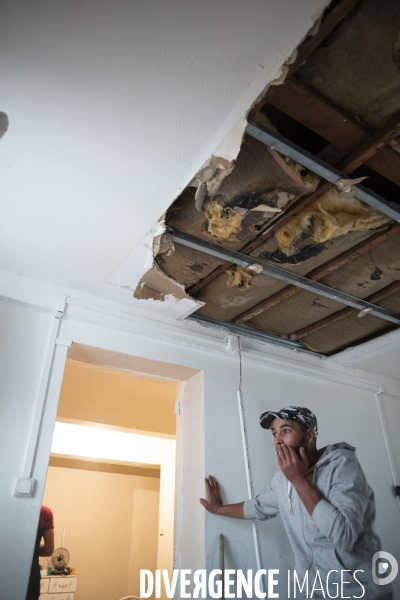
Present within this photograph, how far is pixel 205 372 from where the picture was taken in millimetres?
2602

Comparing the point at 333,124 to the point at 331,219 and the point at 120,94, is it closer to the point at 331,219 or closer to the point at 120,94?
the point at 331,219

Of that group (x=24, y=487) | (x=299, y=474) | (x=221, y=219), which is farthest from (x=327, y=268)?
(x=24, y=487)

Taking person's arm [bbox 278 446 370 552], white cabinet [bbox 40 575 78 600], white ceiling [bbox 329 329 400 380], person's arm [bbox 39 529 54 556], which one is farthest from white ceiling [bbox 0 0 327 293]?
white cabinet [bbox 40 575 78 600]

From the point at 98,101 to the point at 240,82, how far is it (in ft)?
1.64

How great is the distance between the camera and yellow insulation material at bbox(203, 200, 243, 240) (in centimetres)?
180

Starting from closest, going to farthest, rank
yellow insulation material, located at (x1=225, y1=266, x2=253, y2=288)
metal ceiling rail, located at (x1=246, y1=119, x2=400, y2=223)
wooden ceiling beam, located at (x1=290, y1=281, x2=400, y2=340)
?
1. metal ceiling rail, located at (x1=246, y1=119, x2=400, y2=223)
2. yellow insulation material, located at (x1=225, y1=266, x2=253, y2=288)
3. wooden ceiling beam, located at (x1=290, y1=281, x2=400, y2=340)

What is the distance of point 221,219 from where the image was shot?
184 cm

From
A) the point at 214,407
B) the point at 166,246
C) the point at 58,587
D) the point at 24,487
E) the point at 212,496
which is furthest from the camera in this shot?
the point at 58,587

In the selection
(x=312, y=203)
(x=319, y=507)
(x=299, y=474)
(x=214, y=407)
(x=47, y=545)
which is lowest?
(x=47, y=545)

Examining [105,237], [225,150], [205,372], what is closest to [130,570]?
[205,372]

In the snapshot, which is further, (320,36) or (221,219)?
(221,219)

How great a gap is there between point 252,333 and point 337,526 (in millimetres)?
1429

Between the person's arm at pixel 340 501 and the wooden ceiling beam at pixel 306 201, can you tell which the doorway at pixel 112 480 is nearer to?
the wooden ceiling beam at pixel 306 201

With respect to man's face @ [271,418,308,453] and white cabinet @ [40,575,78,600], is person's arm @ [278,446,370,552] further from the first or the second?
white cabinet @ [40,575,78,600]
